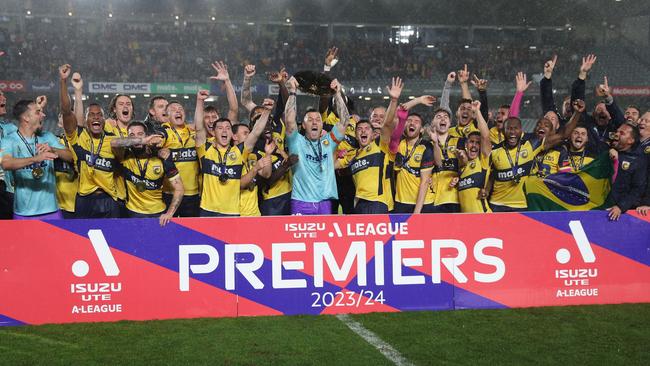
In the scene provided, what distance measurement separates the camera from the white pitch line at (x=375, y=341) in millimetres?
5008

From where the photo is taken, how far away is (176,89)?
98.5 feet

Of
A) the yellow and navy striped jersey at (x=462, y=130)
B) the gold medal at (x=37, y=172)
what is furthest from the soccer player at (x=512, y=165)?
the gold medal at (x=37, y=172)

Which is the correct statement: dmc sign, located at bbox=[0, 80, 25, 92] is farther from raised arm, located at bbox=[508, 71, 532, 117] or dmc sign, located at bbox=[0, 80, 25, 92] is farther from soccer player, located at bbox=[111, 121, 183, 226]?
raised arm, located at bbox=[508, 71, 532, 117]

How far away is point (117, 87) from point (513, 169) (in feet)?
82.1

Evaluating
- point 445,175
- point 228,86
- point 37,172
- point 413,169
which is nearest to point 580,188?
point 445,175

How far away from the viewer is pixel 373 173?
737 cm

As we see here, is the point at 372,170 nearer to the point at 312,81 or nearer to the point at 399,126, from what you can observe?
→ the point at 399,126

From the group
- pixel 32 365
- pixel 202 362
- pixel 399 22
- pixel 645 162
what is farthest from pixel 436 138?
pixel 399 22

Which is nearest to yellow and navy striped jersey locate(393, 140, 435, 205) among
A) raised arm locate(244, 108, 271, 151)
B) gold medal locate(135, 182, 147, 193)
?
raised arm locate(244, 108, 271, 151)

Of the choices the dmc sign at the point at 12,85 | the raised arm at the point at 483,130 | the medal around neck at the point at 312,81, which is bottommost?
the raised arm at the point at 483,130

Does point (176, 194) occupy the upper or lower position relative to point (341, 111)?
lower

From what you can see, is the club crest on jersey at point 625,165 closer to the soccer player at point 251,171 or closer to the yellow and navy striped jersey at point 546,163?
the yellow and navy striped jersey at point 546,163

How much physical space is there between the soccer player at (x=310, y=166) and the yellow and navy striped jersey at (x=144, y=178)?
132 centimetres

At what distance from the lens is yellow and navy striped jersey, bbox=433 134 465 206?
762 centimetres
